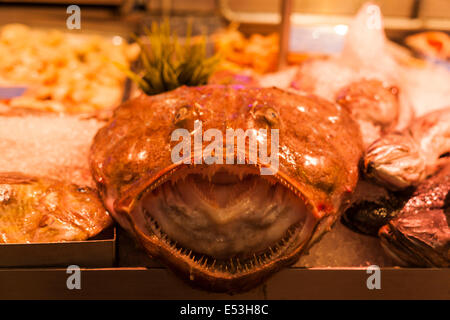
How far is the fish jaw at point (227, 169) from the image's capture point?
4.33 ft

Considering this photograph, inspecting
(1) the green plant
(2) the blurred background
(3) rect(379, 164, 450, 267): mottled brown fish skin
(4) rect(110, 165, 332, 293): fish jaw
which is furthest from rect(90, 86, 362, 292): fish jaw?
(2) the blurred background

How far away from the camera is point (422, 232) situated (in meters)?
1.50

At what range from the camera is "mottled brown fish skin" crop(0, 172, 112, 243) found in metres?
1.49

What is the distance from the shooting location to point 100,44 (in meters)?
3.83

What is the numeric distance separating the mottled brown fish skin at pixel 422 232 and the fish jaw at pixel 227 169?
0.77ft

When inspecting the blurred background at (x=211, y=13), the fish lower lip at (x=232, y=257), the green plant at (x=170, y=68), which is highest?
the blurred background at (x=211, y=13)

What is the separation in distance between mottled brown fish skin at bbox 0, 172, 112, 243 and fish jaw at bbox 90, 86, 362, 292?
0.29ft

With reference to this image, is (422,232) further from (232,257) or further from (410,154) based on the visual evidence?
(232,257)

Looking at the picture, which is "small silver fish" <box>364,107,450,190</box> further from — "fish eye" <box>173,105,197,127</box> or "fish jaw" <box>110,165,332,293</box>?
"fish eye" <box>173,105,197,127</box>

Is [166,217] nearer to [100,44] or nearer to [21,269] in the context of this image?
[21,269]

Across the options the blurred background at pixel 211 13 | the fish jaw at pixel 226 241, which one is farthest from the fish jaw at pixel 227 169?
the blurred background at pixel 211 13

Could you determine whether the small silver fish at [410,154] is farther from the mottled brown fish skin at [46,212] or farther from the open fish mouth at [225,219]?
the mottled brown fish skin at [46,212]

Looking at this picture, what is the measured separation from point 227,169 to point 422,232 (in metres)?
0.77

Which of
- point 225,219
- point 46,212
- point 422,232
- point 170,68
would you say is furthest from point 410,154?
point 46,212
